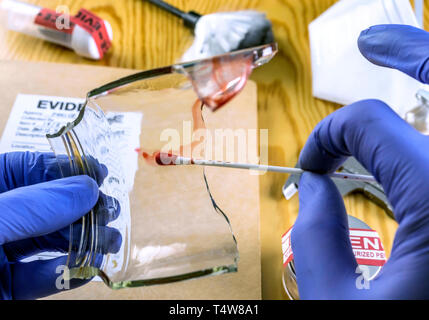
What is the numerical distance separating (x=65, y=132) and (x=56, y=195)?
3.7 inches

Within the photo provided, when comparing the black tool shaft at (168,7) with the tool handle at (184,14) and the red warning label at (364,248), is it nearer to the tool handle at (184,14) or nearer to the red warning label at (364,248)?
the tool handle at (184,14)

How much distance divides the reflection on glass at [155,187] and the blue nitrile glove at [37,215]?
0.04 feet

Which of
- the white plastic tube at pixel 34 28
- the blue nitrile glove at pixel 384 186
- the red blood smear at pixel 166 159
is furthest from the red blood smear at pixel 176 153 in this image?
the white plastic tube at pixel 34 28

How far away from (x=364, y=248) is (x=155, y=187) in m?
0.32

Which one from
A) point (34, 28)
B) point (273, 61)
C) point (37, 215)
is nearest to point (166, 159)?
point (37, 215)

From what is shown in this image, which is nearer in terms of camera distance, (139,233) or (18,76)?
(139,233)

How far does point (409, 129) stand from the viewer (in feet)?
1.55

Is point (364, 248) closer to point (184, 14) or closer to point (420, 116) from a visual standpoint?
point (420, 116)

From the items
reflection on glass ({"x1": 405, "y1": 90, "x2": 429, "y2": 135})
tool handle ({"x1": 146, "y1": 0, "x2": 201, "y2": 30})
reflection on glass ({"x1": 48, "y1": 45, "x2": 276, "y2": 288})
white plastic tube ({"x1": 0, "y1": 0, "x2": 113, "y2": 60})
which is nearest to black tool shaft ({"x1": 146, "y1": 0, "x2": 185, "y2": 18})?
tool handle ({"x1": 146, "y1": 0, "x2": 201, "y2": 30})

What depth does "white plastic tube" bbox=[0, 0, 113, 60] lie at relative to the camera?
32.5 inches

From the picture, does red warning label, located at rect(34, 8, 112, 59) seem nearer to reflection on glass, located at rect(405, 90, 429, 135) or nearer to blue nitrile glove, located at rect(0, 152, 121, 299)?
blue nitrile glove, located at rect(0, 152, 121, 299)

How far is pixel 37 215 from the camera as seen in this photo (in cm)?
50
